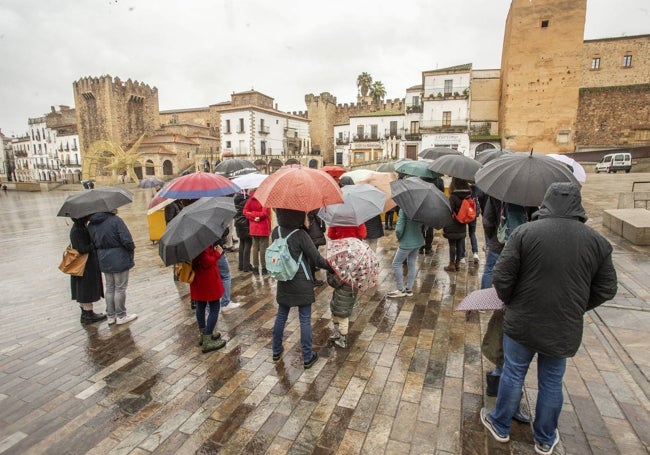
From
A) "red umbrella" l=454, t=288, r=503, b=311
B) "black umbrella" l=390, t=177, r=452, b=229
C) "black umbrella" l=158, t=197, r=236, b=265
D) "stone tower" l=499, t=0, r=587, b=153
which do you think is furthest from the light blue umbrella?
"stone tower" l=499, t=0, r=587, b=153

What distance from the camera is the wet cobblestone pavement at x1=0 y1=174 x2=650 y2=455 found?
106 inches

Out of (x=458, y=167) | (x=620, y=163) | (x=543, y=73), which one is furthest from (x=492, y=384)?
(x=543, y=73)

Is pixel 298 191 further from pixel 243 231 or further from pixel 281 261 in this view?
pixel 243 231

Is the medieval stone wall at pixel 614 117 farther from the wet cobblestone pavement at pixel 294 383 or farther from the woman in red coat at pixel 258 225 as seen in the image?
the woman in red coat at pixel 258 225

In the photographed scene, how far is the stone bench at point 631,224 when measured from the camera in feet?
22.3

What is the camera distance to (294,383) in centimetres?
339

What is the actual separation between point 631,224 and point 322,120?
4298cm

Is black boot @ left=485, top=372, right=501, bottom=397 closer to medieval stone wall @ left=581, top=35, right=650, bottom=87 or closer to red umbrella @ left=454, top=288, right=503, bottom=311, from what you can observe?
red umbrella @ left=454, top=288, right=503, bottom=311

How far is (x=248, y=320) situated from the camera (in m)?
4.77

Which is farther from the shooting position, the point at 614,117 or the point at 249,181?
the point at 614,117

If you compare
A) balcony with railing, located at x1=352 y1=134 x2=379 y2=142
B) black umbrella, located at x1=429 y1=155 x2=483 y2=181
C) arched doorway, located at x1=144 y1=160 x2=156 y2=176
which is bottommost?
black umbrella, located at x1=429 y1=155 x2=483 y2=181

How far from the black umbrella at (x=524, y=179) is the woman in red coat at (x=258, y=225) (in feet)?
11.6

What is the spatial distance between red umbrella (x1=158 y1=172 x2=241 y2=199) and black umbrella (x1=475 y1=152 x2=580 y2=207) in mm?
3439

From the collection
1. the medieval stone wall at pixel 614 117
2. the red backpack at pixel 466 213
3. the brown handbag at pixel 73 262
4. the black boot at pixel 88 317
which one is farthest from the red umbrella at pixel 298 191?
the medieval stone wall at pixel 614 117
